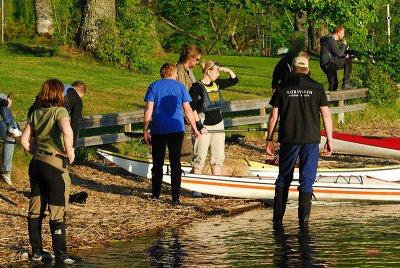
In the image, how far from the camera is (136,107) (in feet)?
82.2

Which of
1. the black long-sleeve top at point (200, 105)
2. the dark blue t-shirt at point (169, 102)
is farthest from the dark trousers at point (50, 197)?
the black long-sleeve top at point (200, 105)

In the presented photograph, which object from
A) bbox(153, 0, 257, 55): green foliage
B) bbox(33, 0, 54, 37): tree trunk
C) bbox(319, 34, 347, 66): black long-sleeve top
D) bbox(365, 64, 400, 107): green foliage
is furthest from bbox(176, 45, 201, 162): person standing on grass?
bbox(153, 0, 257, 55): green foliage

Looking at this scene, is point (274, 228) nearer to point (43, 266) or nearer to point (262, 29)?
point (43, 266)

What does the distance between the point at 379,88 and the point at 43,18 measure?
1590 cm

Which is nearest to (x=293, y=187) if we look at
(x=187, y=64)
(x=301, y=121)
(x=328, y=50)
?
(x=187, y=64)

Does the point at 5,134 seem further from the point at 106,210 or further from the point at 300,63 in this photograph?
the point at 300,63

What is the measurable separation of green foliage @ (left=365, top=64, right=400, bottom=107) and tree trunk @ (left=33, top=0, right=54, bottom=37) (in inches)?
586

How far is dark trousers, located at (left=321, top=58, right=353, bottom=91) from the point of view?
25.3 meters

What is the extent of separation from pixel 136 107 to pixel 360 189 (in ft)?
33.7

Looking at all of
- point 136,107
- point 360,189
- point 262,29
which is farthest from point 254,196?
point 262,29

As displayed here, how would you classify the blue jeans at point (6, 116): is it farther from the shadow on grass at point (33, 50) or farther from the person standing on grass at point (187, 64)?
the shadow on grass at point (33, 50)

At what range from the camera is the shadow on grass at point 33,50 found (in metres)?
33.7

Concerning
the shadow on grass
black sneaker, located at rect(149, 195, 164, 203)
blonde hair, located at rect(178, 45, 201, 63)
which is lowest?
black sneaker, located at rect(149, 195, 164, 203)

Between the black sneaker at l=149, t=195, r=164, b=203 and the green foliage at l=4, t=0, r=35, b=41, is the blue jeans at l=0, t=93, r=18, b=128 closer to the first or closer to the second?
the black sneaker at l=149, t=195, r=164, b=203
